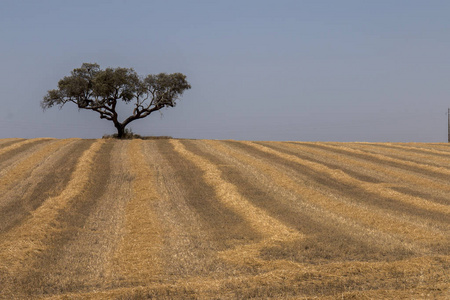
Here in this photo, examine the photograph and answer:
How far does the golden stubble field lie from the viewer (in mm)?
8195

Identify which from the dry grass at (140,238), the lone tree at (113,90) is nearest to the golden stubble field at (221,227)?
the dry grass at (140,238)

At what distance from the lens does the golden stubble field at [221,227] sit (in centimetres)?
820

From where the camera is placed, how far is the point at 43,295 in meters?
7.69

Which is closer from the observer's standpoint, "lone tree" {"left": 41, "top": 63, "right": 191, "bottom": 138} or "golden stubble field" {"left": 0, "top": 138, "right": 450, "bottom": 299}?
"golden stubble field" {"left": 0, "top": 138, "right": 450, "bottom": 299}

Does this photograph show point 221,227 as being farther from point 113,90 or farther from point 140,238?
point 113,90

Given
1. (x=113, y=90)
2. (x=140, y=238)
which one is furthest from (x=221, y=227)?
(x=113, y=90)

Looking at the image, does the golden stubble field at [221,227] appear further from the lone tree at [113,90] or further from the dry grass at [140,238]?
the lone tree at [113,90]

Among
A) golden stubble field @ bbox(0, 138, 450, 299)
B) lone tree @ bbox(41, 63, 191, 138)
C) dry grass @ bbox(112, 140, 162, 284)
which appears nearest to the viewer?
golden stubble field @ bbox(0, 138, 450, 299)

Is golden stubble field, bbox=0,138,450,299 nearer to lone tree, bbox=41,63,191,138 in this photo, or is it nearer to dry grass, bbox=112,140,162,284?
dry grass, bbox=112,140,162,284

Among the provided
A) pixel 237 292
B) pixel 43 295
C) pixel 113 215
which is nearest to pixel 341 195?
pixel 113 215

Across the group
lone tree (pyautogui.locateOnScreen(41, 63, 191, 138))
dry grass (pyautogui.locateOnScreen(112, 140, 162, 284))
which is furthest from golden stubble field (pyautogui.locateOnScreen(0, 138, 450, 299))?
lone tree (pyautogui.locateOnScreen(41, 63, 191, 138))

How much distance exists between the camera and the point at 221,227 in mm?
12984

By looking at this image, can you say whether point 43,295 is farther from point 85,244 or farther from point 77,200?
point 77,200

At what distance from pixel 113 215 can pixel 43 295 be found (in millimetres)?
6800
